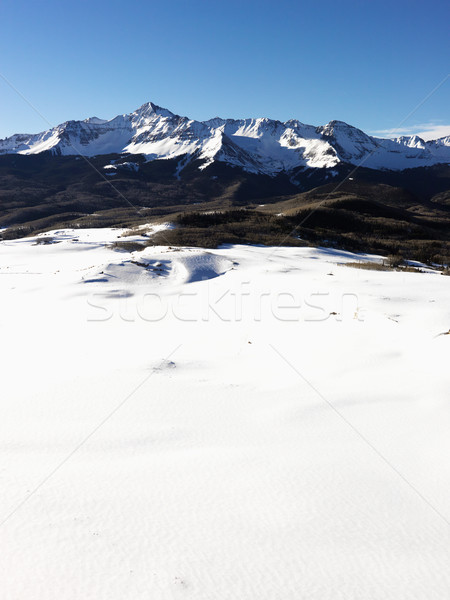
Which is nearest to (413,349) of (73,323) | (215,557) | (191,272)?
(215,557)

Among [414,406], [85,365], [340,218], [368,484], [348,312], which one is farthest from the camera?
[340,218]

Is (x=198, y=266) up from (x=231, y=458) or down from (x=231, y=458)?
up

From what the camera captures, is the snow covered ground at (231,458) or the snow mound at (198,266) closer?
the snow covered ground at (231,458)

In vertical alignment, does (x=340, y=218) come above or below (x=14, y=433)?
above

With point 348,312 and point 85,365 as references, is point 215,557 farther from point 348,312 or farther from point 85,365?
point 348,312

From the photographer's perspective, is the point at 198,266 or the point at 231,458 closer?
the point at 231,458

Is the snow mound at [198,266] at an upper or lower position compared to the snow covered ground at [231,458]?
upper

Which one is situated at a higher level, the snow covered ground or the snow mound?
the snow mound

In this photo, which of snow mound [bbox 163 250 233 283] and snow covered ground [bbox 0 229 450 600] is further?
snow mound [bbox 163 250 233 283]
